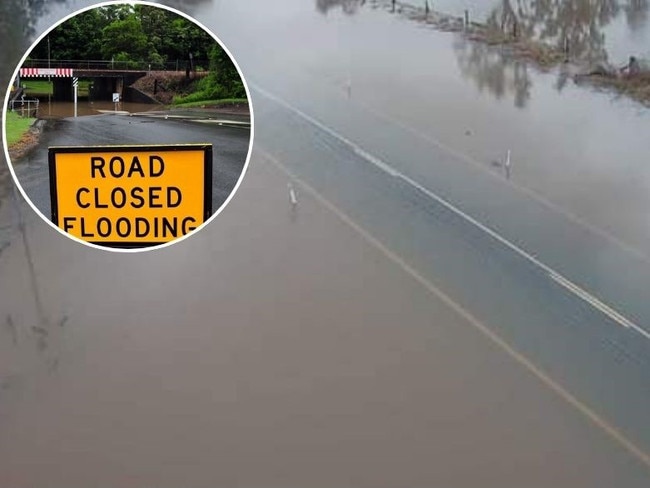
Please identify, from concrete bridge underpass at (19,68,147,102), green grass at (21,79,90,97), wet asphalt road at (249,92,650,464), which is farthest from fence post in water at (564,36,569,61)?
green grass at (21,79,90,97)

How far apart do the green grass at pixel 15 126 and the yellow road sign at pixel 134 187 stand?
0.20 meters

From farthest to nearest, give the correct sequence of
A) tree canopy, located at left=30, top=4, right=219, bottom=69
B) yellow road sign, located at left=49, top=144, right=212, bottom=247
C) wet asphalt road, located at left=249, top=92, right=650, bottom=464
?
1. wet asphalt road, located at left=249, top=92, right=650, bottom=464
2. tree canopy, located at left=30, top=4, right=219, bottom=69
3. yellow road sign, located at left=49, top=144, right=212, bottom=247

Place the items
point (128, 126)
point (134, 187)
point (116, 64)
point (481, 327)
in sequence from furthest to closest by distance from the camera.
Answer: point (481, 327) → point (116, 64) → point (128, 126) → point (134, 187)

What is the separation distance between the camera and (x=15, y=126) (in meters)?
1.75

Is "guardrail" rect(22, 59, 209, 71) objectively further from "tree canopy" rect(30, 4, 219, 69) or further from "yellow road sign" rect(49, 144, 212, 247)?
"yellow road sign" rect(49, 144, 212, 247)

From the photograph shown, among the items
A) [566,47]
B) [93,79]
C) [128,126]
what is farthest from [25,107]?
[566,47]

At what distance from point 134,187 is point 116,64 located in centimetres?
46

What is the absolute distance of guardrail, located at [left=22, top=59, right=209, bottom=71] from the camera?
5.68 ft

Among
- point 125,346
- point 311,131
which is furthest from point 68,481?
point 311,131

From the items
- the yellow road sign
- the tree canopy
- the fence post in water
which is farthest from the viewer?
the fence post in water

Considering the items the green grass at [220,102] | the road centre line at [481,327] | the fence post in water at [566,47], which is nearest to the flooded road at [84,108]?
the green grass at [220,102]

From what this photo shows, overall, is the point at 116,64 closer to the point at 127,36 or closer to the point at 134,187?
the point at 127,36

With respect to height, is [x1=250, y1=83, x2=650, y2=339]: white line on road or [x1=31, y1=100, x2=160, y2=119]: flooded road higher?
[x1=31, y1=100, x2=160, y2=119]: flooded road

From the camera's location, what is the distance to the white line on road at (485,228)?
230cm
